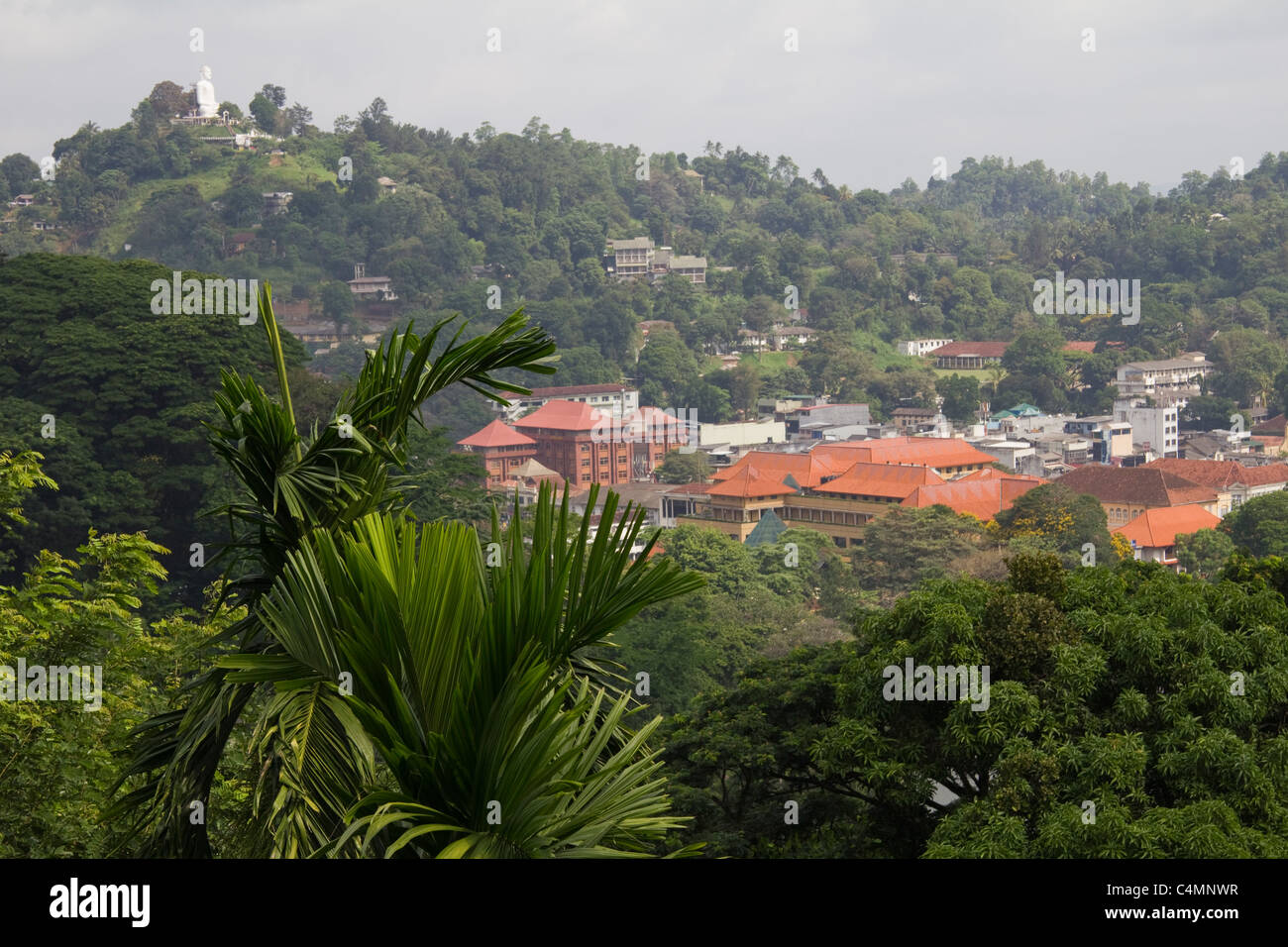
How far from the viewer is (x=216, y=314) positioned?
22.1m

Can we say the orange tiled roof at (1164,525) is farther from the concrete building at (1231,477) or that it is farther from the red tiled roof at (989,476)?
the concrete building at (1231,477)

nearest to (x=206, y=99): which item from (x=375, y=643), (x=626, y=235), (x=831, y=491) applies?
(x=626, y=235)

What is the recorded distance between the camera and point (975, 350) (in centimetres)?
6400

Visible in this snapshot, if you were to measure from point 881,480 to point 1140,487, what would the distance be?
7.56 m

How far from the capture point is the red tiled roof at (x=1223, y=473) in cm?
4072

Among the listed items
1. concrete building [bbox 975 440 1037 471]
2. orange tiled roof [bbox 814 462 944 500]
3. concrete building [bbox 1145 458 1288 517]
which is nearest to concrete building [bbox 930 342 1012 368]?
concrete building [bbox 975 440 1037 471]

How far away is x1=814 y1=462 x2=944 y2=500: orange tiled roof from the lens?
37750 mm

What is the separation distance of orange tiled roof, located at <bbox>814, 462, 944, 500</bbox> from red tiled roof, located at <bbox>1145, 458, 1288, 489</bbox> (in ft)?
27.3

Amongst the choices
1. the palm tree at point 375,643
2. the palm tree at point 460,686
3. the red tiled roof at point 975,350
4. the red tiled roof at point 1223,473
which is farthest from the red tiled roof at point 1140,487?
the palm tree at point 460,686

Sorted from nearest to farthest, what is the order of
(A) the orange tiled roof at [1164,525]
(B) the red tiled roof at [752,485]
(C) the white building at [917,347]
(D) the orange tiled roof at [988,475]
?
(A) the orange tiled roof at [1164,525] < (B) the red tiled roof at [752,485] < (D) the orange tiled roof at [988,475] < (C) the white building at [917,347]

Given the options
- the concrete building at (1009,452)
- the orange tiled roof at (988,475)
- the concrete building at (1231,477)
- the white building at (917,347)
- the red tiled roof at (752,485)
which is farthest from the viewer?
the white building at (917,347)

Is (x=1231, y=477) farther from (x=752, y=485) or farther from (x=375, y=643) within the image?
(x=375, y=643)

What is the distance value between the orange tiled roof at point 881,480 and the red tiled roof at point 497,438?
13306mm

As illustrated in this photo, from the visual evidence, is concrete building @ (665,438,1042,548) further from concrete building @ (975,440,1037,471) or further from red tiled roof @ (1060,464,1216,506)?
concrete building @ (975,440,1037,471)
